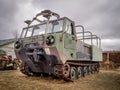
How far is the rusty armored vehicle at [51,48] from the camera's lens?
785cm

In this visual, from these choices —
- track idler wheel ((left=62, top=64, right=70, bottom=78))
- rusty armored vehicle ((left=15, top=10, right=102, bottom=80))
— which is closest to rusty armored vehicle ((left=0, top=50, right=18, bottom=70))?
rusty armored vehicle ((left=15, top=10, right=102, bottom=80))

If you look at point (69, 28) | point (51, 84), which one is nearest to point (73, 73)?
point (51, 84)

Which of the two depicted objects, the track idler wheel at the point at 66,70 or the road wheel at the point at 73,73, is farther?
the road wheel at the point at 73,73

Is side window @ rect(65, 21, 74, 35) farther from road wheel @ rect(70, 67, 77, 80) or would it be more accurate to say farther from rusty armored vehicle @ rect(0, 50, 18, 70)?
rusty armored vehicle @ rect(0, 50, 18, 70)

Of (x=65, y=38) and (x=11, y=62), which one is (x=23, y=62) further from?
(x=11, y=62)

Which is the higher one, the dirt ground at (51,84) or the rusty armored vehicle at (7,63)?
the rusty armored vehicle at (7,63)

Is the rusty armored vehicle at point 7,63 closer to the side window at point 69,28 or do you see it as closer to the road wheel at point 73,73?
the road wheel at point 73,73

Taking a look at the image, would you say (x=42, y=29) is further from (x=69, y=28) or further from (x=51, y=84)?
(x=51, y=84)

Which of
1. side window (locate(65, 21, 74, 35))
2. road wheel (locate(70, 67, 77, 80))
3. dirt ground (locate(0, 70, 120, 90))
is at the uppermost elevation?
side window (locate(65, 21, 74, 35))

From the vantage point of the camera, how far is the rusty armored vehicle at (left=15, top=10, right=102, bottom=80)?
25.8 ft

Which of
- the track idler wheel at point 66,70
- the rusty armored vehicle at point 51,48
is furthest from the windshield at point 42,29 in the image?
the track idler wheel at point 66,70

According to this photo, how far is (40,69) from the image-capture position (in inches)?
356

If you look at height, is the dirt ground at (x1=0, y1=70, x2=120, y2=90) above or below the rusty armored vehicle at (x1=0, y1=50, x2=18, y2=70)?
below

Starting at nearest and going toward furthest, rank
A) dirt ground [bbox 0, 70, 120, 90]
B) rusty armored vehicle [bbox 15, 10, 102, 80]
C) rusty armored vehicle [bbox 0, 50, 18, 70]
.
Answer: dirt ground [bbox 0, 70, 120, 90] → rusty armored vehicle [bbox 15, 10, 102, 80] → rusty armored vehicle [bbox 0, 50, 18, 70]
